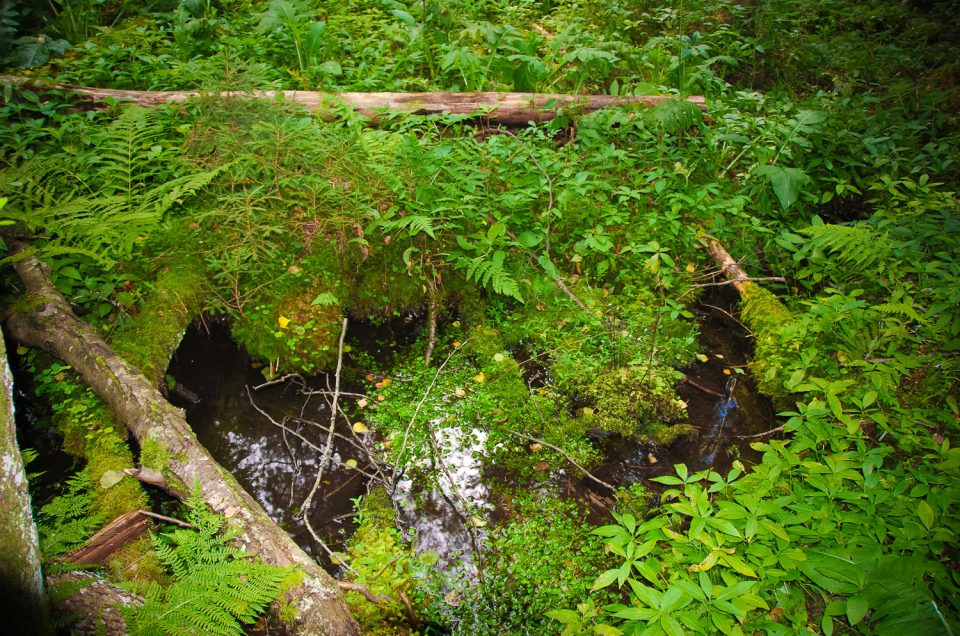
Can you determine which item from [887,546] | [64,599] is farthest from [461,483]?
[887,546]

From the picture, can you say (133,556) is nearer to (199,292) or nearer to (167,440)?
(167,440)

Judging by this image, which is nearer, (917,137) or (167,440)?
(167,440)

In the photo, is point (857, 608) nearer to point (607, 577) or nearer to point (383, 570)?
point (607, 577)

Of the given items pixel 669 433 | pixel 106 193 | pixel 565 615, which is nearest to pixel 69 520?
pixel 565 615

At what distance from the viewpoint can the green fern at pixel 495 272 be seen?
11.0 ft

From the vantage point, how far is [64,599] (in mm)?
1877

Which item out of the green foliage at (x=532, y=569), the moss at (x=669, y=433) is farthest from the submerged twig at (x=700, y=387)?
the green foliage at (x=532, y=569)

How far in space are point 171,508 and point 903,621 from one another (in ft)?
11.3

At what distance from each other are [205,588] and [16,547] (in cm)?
65

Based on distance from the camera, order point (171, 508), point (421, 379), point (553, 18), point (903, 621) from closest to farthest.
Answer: point (903, 621) → point (171, 508) → point (421, 379) → point (553, 18)

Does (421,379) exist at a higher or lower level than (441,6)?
lower

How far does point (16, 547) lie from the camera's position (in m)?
1.72

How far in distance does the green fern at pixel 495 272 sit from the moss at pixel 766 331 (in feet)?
6.05

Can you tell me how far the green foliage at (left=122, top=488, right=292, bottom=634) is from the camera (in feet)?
5.91
